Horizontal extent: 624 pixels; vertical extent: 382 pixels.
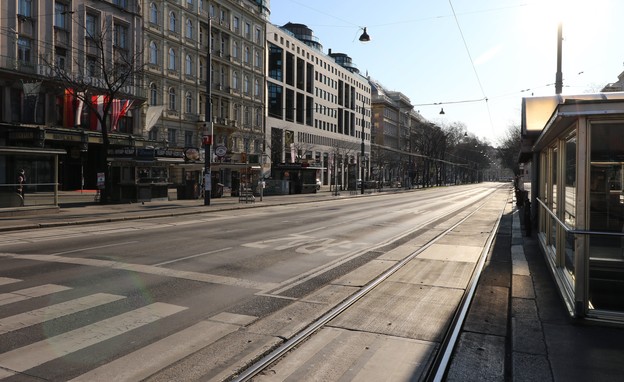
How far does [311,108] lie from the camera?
91.2 m

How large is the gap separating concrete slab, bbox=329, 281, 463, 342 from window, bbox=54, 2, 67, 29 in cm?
3855

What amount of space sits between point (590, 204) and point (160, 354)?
553 centimetres

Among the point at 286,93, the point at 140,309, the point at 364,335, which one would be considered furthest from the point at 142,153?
the point at 286,93

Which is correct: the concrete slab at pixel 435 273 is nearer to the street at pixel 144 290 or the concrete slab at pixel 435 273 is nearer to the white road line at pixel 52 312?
the street at pixel 144 290

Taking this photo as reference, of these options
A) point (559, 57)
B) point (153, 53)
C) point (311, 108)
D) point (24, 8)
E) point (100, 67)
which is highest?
point (311, 108)

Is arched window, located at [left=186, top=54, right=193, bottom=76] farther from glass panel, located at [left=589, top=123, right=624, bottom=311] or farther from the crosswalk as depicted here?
glass panel, located at [left=589, top=123, right=624, bottom=311]

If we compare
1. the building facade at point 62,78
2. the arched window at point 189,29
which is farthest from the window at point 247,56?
the building facade at point 62,78

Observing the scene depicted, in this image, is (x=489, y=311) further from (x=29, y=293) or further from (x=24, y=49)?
(x=24, y=49)

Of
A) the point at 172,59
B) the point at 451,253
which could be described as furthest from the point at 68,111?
the point at 451,253

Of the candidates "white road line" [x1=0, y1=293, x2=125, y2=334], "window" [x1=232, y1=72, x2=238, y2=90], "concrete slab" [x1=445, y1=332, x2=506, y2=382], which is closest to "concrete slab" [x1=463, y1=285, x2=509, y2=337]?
"concrete slab" [x1=445, y1=332, x2=506, y2=382]

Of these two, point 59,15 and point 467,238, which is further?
point 59,15

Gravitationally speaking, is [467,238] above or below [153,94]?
below

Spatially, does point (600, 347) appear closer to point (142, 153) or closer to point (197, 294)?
point (197, 294)

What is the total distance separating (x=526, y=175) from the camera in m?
31.4
